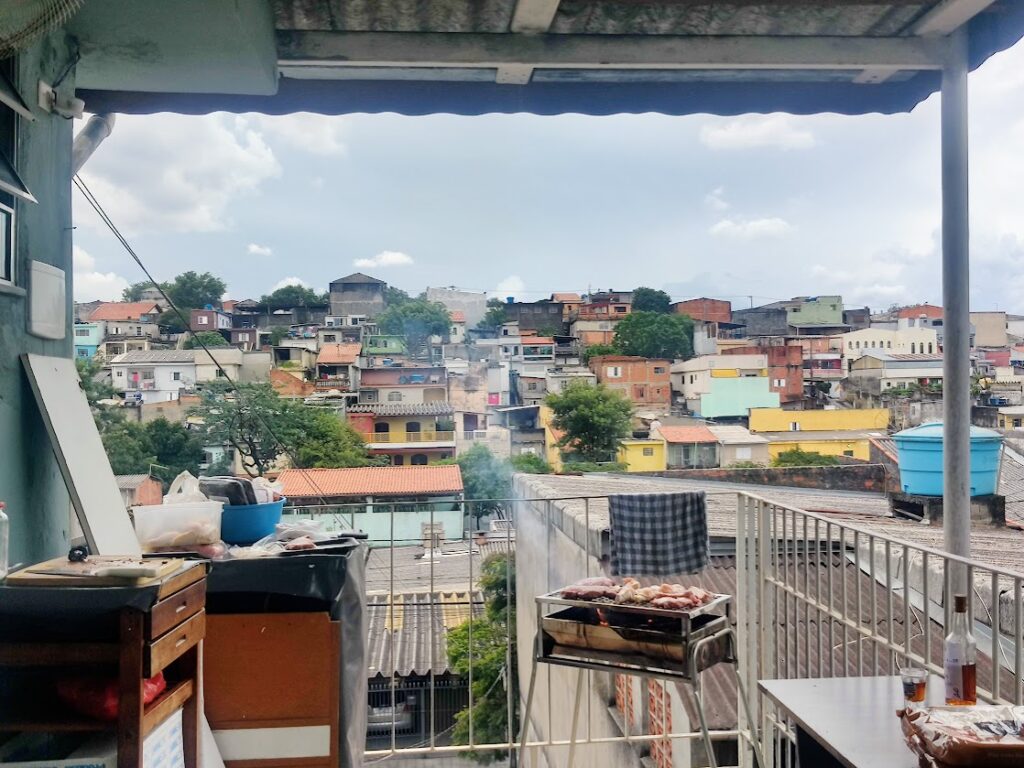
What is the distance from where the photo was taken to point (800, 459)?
15.6 m

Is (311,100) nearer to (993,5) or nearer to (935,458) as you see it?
(993,5)

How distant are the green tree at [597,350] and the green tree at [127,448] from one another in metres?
13.6

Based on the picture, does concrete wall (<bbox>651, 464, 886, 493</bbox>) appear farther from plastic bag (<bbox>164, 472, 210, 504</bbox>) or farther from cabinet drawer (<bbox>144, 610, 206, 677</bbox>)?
cabinet drawer (<bbox>144, 610, 206, 677</bbox>)

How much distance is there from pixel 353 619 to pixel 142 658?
70 cm

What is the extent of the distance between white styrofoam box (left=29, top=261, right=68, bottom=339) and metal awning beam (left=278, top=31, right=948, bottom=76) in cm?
93

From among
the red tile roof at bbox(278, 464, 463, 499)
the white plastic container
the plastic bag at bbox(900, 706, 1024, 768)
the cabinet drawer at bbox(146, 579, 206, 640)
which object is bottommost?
the red tile roof at bbox(278, 464, 463, 499)

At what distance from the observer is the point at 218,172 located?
14500mm

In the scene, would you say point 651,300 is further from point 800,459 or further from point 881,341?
point 800,459

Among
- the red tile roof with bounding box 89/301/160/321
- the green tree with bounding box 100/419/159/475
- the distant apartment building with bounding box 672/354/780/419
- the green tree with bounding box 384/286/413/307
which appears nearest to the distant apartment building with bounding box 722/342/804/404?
the distant apartment building with bounding box 672/354/780/419

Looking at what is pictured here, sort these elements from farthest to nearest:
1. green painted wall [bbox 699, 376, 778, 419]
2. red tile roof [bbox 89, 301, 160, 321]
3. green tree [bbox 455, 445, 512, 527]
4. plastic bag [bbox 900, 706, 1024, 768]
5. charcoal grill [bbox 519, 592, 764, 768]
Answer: green painted wall [bbox 699, 376, 778, 419] < green tree [bbox 455, 445, 512, 527] < red tile roof [bbox 89, 301, 160, 321] < charcoal grill [bbox 519, 592, 764, 768] < plastic bag [bbox 900, 706, 1024, 768]

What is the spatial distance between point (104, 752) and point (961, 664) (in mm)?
1555

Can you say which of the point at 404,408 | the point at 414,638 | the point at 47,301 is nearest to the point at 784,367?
the point at 404,408

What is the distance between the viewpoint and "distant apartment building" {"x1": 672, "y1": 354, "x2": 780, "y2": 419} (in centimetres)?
1816

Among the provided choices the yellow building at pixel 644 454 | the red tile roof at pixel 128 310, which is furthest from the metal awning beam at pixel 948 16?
the yellow building at pixel 644 454
